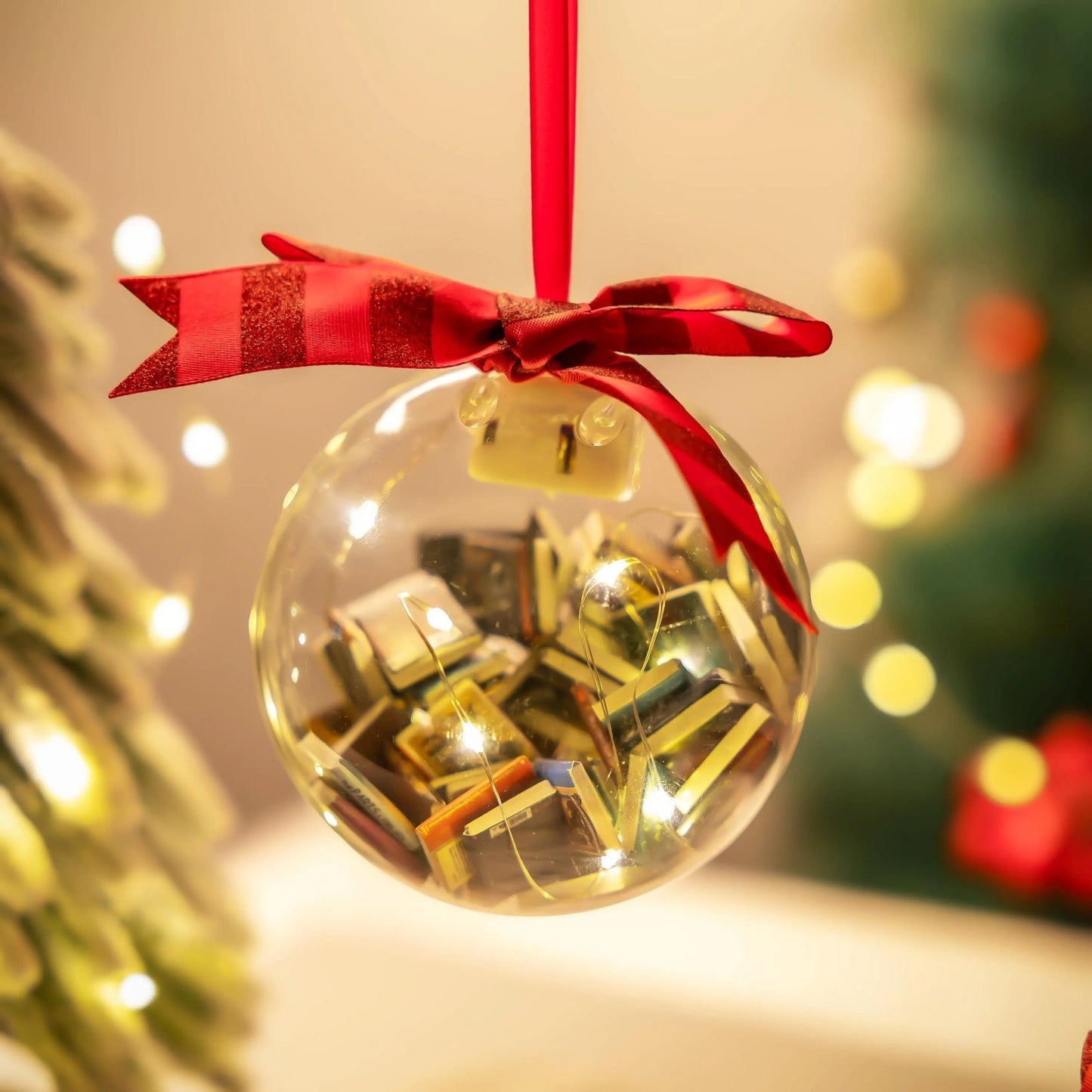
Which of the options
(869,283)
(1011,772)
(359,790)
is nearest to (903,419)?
(869,283)

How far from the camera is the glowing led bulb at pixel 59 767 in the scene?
2.24 ft

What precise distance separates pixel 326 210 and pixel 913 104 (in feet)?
1.63

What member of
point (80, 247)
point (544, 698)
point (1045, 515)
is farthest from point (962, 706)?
point (80, 247)

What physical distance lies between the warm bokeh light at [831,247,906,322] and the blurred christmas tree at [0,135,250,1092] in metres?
0.60

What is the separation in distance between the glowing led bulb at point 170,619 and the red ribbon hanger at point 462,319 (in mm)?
466

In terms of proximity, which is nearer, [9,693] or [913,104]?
[9,693]

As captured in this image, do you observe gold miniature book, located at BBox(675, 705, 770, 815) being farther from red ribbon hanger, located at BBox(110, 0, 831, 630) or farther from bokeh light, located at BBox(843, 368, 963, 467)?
bokeh light, located at BBox(843, 368, 963, 467)

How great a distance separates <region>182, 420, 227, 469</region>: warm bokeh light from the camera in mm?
957

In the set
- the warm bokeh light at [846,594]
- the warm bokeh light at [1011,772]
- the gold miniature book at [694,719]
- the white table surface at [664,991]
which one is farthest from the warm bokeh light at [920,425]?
the gold miniature book at [694,719]

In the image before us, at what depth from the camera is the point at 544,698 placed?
393 millimetres

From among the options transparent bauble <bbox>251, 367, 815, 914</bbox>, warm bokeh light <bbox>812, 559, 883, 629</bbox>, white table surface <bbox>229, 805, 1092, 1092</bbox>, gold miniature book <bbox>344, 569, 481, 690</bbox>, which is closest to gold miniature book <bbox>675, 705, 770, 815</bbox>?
transparent bauble <bbox>251, 367, 815, 914</bbox>

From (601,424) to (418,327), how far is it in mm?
92

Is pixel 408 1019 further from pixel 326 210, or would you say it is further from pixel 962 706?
pixel 326 210

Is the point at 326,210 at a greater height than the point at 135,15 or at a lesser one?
lesser
